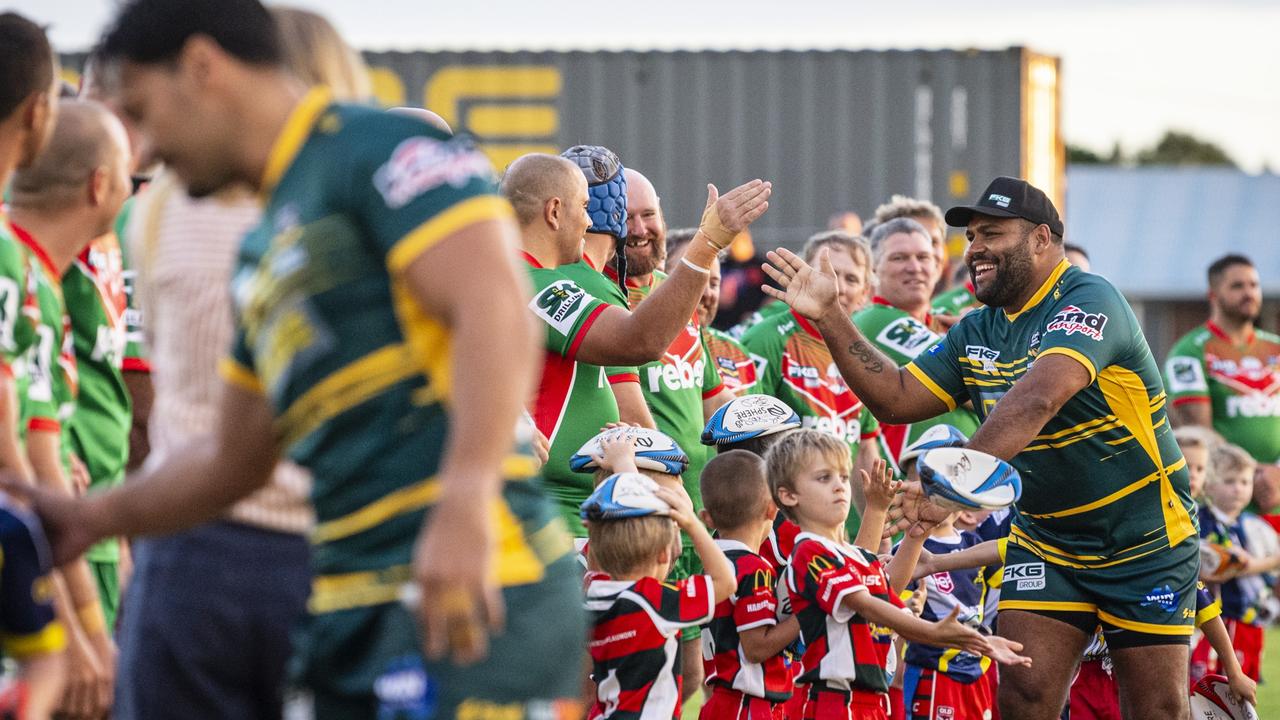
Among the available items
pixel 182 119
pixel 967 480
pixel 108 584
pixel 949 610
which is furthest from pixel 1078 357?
pixel 182 119

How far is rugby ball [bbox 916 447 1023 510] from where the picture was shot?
5.09 meters

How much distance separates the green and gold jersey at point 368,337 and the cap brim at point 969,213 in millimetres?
3858

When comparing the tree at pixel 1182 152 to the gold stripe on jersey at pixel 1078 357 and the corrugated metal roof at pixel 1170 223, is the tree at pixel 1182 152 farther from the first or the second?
the gold stripe on jersey at pixel 1078 357

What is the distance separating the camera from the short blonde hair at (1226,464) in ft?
31.4

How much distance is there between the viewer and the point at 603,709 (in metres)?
4.81

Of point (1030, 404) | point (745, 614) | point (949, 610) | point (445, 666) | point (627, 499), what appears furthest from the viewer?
point (949, 610)

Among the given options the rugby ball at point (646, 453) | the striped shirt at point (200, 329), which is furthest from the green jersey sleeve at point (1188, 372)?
the striped shirt at point (200, 329)

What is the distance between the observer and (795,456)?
5.54 metres

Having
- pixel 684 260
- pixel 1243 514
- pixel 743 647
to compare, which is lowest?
pixel 1243 514

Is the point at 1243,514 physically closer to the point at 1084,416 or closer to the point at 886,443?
the point at 886,443

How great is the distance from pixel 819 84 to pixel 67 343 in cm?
1291

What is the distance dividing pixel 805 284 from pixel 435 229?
12.8ft

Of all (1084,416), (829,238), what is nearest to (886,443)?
(829,238)

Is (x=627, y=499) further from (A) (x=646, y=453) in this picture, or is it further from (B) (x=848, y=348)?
(B) (x=848, y=348)
